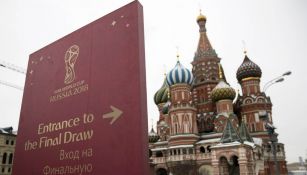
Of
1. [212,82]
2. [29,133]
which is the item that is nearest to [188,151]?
[212,82]

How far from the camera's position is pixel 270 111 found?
36438 mm

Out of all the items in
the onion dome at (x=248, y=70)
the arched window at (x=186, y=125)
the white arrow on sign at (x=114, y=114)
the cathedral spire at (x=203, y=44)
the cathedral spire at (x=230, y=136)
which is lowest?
the white arrow on sign at (x=114, y=114)

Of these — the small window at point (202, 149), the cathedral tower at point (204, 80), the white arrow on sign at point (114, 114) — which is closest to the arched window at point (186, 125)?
the small window at point (202, 149)

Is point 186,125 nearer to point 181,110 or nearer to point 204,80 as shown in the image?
point 181,110

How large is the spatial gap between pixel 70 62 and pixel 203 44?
37.8 metres

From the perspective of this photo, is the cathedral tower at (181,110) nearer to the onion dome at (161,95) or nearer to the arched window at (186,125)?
the arched window at (186,125)

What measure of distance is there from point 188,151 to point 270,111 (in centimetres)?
1275

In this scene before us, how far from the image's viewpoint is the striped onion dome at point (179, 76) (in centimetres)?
3569

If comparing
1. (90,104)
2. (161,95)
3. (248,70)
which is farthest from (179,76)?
(90,104)

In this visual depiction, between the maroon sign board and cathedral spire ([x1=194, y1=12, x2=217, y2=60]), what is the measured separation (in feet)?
117

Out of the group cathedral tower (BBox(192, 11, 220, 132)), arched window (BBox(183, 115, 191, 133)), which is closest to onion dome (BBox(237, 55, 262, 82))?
cathedral tower (BBox(192, 11, 220, 132))

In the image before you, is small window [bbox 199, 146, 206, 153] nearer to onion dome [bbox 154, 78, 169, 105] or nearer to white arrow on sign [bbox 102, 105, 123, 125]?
onion dome [bbox 154, 78, 169, 105]

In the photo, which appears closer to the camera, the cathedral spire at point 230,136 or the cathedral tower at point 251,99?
the cathedral spire at point 230,136

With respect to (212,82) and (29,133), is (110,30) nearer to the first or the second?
(29,133)
